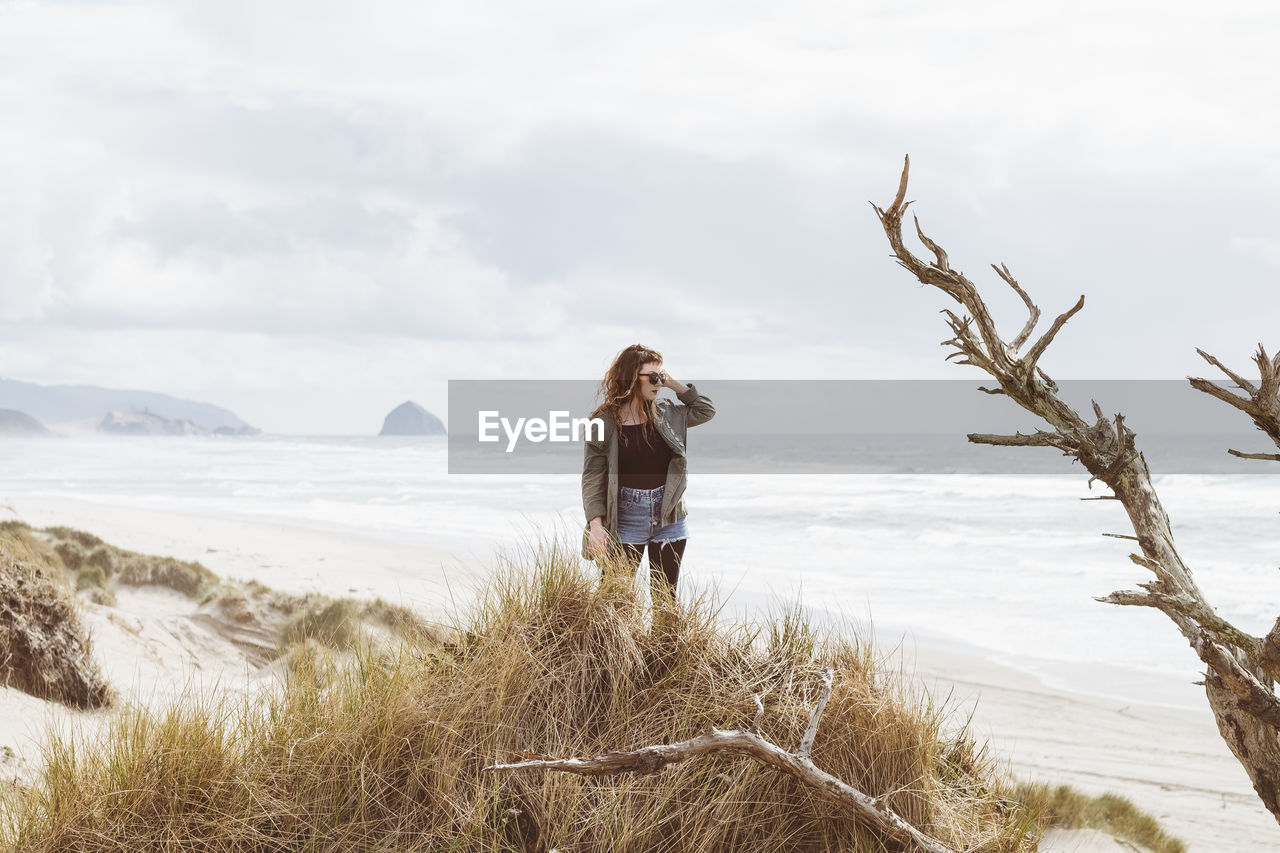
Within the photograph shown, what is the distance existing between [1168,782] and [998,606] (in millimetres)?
7555

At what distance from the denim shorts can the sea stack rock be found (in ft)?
443

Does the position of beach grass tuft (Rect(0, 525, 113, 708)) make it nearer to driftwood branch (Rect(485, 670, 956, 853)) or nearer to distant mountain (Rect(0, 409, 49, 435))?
driftwood branch (Rect(485, 670, 956, 853))

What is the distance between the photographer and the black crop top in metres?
4.99

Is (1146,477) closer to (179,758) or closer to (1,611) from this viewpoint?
(179,758)

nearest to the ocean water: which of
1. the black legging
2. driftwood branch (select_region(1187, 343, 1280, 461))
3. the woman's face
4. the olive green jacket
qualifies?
the black legging

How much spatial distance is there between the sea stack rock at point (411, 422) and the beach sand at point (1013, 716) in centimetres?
12697

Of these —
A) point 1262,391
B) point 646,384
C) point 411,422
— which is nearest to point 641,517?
point 646,384

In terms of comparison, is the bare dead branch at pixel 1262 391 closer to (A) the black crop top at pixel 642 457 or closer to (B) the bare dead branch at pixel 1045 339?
(B) the bare dead branch at pixel 1045 339

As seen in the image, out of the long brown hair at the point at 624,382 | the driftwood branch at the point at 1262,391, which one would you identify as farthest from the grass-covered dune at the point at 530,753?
the driftwood branch at the point at 1262,391

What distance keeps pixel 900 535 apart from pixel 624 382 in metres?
20.9

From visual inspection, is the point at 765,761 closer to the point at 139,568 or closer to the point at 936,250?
the point at 936,250

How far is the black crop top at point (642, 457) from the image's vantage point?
196 inches

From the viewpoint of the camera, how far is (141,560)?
441 inches

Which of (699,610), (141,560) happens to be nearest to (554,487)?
(141,560)
